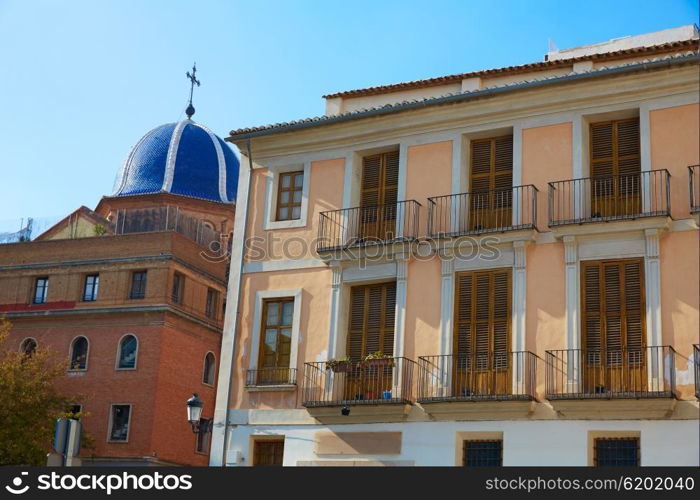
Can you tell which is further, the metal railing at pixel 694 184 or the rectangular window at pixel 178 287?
the rectangular window at pixel 178 287

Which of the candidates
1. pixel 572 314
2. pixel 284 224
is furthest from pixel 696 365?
pixel 284 224

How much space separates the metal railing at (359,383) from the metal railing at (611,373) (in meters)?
2.82

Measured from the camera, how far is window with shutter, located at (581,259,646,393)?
18734 millimetres

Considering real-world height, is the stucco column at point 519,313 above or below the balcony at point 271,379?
above

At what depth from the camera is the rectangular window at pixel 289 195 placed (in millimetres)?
23453

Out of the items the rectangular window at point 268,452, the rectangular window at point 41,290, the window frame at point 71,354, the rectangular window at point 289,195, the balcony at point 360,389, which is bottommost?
the rectangular window at point 268,452

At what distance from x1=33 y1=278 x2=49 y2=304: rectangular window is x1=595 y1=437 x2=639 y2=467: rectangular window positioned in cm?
2883

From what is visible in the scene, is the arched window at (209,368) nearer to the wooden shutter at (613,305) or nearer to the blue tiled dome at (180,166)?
the blue tiled dome at (180,166)

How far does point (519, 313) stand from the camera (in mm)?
19891

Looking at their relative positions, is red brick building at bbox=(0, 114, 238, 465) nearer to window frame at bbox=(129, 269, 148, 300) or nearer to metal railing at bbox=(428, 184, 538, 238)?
window frame at bbox=(129, 269, 148, 300)

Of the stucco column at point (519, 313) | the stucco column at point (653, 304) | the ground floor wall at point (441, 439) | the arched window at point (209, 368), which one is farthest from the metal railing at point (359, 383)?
the arched window at point (209, 368)

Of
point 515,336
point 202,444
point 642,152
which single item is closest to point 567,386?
point 515,336

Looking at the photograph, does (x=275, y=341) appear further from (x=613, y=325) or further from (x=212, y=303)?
(x=212, y=303)

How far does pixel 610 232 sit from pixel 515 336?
252cm
